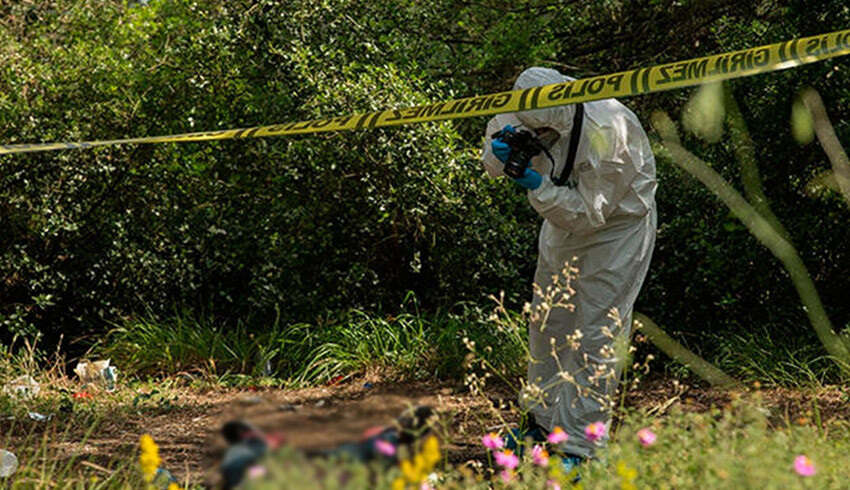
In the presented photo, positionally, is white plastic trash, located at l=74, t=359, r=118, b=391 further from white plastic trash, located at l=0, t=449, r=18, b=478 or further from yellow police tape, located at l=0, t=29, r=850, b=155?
yellow police tape, located at l=0, t=29, r=850, b=155

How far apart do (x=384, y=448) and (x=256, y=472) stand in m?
0.25

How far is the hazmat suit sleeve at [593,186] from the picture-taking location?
405 centimetres

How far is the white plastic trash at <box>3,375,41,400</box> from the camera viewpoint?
6227 millimetres

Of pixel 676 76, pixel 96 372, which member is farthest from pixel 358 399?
pixel 96 372

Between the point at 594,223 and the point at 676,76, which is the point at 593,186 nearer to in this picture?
the point at 594,223

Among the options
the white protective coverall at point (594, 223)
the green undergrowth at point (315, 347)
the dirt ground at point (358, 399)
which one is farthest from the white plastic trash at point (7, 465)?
the green undergrowth at point (315, 347)

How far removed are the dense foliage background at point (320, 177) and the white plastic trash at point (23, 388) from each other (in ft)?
2.45

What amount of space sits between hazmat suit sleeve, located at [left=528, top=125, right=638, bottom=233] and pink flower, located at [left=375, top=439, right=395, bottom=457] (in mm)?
2339

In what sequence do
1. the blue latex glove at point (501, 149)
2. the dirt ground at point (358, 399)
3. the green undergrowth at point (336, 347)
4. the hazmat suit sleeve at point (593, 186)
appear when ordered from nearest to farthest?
the hazmat suit sleeve at point (593, 186) < the blue latex glove at point (501, 149) < the dirt ground at point (358, 399) < the green undergrowth at point (336, 347)

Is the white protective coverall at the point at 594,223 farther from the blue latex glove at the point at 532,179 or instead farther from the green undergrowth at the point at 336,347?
the green undergrowth at the point at 336,347

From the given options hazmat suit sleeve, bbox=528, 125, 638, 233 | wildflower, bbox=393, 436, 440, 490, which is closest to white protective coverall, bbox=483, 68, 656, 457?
hazmat suit sleeve, bbox=528, 125, 638, 233

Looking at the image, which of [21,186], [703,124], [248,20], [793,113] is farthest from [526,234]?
[21,186]

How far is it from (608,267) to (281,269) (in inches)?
148

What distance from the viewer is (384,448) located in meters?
1.79
